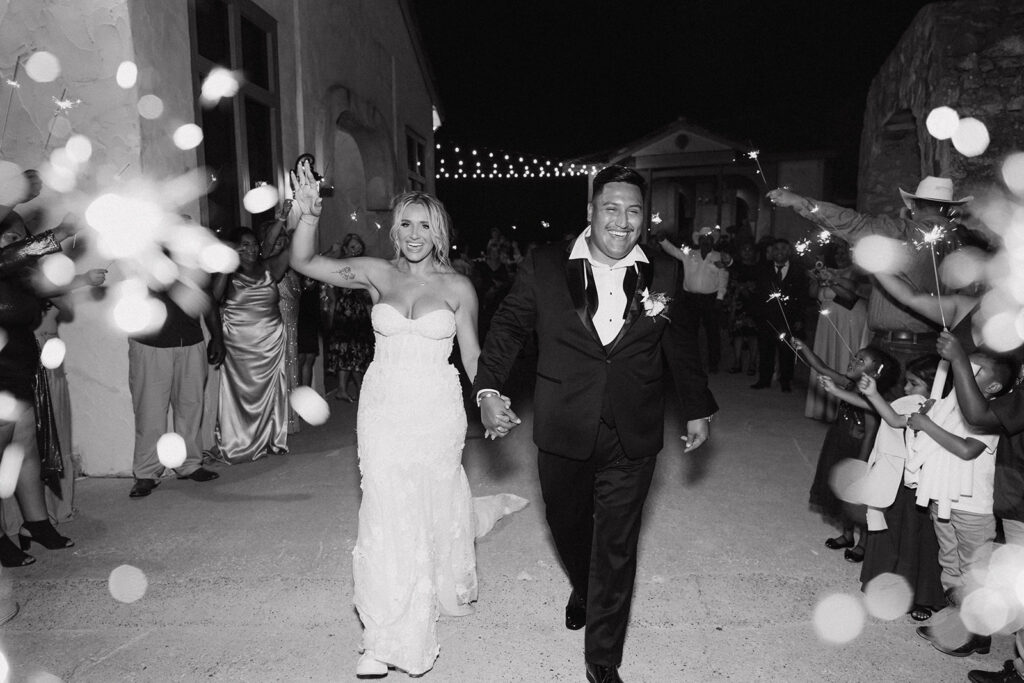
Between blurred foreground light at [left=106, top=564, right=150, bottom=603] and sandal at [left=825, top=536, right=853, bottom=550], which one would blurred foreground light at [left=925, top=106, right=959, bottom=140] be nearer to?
sandal at [left=825, top=536, right=853, bottom=550]

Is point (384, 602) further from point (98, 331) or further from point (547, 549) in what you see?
point (98, 331)

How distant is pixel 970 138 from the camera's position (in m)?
5.78

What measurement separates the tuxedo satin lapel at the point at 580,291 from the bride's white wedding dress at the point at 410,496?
69 centimetres

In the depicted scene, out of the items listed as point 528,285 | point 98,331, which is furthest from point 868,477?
point 98,331

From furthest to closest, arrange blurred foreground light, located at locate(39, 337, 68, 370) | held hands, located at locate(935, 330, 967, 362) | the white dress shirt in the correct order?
blurred foreground light, located at locate(39, 337, 68, 370)
the white dress shirt
held hands, located at locate(935, 330, 967, 362)

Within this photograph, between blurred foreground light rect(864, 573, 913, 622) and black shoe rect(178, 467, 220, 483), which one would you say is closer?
blurred foreground light rect(864, 573, 913, 622)

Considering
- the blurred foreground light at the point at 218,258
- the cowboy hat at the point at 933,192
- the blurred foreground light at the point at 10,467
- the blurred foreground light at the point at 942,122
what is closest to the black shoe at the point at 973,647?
the cowboy hat at the point at 933,192

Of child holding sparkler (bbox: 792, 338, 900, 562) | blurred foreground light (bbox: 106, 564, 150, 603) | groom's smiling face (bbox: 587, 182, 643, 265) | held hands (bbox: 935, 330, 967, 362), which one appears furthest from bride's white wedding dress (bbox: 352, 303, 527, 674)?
held hands (bbox: 935, 330, 967, 362)

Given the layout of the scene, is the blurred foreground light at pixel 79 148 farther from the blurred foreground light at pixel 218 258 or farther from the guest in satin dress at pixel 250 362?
the guest in satin dress at pixel 250 362

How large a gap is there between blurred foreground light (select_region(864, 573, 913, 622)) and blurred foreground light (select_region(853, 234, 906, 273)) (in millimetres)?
1650

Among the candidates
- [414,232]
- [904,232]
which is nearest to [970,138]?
[904,232]

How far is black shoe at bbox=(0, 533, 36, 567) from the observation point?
4.00 m

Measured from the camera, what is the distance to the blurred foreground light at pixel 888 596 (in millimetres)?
3334

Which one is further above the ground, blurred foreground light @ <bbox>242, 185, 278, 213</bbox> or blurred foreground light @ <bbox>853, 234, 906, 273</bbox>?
blurred foreground light @ <bbox>242, 185, 278, 213</bbox>
